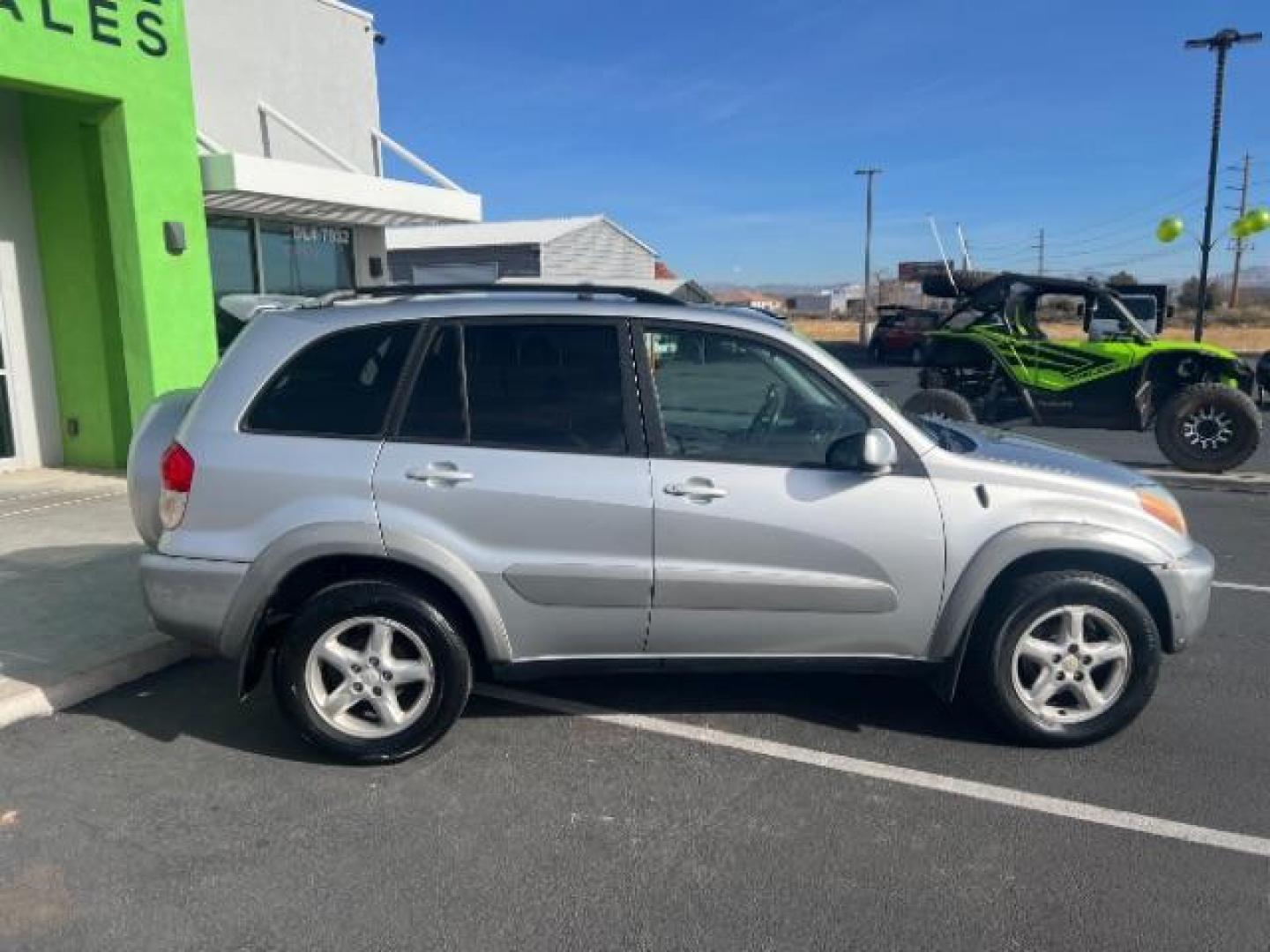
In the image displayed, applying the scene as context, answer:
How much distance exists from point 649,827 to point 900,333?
3052cm

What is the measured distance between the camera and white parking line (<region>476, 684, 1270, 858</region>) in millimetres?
3219

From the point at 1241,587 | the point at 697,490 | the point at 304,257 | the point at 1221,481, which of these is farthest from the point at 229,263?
the point at 1221,481

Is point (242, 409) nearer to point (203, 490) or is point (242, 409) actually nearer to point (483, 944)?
point (203, 490)

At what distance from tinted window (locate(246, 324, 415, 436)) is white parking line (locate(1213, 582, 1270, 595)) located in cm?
520

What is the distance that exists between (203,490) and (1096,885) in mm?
3260

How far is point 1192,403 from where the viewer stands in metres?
9.69

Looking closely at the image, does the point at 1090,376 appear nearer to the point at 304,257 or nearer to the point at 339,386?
the point at 339,386

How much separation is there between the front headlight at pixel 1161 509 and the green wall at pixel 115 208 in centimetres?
766

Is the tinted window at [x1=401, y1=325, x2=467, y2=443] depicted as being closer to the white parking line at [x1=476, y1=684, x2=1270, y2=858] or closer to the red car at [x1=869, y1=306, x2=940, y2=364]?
the white parking line at [x1=476, y1=684, x2=1270, y2=858]

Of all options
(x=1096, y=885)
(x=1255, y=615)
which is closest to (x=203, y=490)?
(x=1096, y=885)

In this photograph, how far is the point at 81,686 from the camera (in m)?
4.38

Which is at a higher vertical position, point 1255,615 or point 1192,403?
point 1192,403

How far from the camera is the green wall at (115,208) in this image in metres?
7.81

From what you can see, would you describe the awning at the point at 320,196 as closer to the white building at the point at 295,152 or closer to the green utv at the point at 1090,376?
the white building at the point at 295,152
